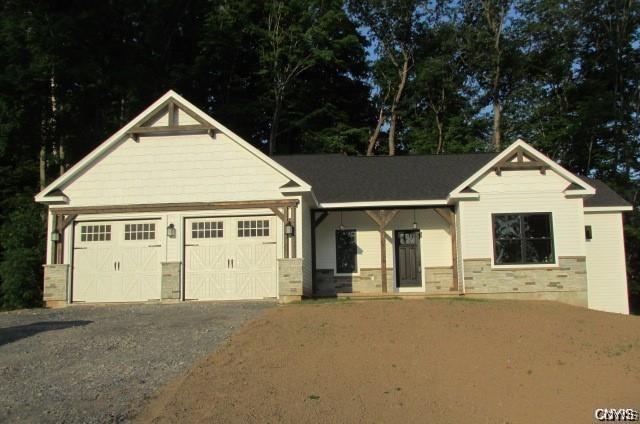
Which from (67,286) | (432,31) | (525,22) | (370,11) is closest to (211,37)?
(370,11)

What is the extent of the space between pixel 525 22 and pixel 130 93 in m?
22.7

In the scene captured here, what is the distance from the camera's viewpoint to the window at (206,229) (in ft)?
58.0

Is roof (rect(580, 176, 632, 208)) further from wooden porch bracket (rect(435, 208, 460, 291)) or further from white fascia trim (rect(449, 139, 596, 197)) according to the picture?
wooden porch bracket (rect(435, 208, 460, 291))

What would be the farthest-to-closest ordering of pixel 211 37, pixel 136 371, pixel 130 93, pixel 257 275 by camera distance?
pixel 211 37, pixel 130 93, pixel 257 275, pixel 136 371

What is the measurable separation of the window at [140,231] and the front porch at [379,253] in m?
5.20

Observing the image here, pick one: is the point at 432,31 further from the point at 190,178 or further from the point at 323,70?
the point at 190,178

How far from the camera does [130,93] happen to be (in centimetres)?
3172

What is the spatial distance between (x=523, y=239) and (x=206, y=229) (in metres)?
9.20

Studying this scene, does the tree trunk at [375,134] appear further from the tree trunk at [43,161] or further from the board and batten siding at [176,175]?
the board and batten siding at [176,175]

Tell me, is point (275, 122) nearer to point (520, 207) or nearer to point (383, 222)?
point (383, 222)

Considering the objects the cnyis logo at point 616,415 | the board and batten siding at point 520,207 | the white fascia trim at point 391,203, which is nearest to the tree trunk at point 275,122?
the white fascia trim at point 391,203

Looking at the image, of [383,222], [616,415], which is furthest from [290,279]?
[616,415]

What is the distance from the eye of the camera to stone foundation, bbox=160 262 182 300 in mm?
17391

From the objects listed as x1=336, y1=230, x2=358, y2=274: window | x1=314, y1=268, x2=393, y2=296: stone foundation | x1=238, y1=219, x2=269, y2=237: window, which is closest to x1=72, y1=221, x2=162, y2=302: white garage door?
x1=238, y1=219, x2=269, y2=237: window
